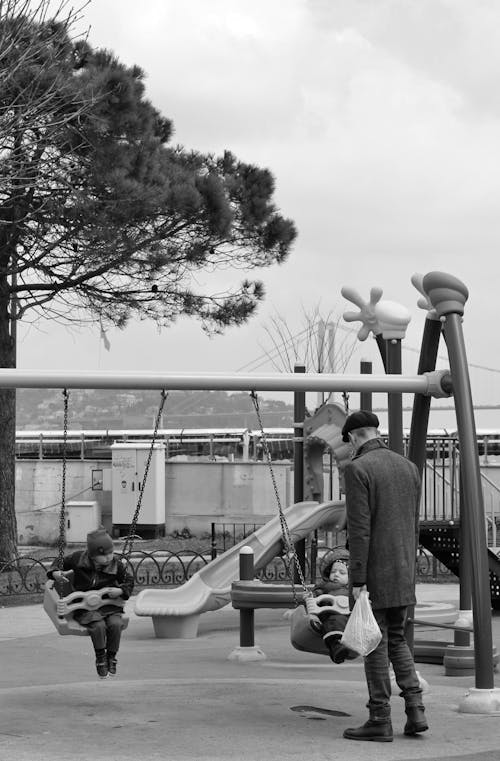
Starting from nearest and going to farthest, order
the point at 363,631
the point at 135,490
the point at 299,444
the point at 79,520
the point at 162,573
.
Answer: the point at 363,631
the point at 299,444
the point at 162,573
the point at 79,520
the point at 135,490

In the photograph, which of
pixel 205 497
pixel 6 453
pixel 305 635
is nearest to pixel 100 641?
pixel 305 635

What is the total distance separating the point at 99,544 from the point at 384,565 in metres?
2.16

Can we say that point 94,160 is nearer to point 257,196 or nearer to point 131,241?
point 131,241

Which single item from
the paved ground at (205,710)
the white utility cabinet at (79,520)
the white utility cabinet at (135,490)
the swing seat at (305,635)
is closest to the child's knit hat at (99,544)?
the paved ground at (205,710)

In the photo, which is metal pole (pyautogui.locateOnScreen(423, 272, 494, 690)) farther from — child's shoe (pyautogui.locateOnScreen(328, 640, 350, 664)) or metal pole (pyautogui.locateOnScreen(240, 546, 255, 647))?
metal pole (pyautogui.locateOnScreen(240, 546, 255, 647))

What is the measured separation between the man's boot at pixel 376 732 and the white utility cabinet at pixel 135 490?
20642 millimetres

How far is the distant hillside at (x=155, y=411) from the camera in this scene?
261 feet

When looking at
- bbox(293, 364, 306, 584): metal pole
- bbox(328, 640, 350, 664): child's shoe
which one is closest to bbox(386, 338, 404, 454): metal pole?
bbox(328, 640, 350, 664): child's shoe

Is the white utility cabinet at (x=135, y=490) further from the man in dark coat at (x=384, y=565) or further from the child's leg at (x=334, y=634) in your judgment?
the man in dark coat at (x=384, y=565)

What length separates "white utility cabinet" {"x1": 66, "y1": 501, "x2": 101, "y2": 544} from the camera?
26.0m

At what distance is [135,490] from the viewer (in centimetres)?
2745

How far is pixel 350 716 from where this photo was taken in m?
7.24

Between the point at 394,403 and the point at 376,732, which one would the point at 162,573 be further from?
the point at 376,732

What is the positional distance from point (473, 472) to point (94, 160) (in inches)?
431
